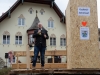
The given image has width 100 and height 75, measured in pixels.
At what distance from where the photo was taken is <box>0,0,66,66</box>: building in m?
29.2

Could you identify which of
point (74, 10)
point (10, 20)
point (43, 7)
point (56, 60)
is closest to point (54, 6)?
point (43, 7)

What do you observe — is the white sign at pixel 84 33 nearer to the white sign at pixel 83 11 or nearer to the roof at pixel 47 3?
the white sign at pixel 83 11

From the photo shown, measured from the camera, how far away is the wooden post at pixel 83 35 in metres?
8.46

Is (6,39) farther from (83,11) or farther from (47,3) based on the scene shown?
(83,11)

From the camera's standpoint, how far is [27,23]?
30312 mm

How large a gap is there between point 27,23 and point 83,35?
871 inches

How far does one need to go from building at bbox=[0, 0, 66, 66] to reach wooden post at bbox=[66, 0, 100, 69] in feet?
65.3

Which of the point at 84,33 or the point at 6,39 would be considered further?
the point at 6,39

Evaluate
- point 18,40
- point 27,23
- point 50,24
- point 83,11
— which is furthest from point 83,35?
point 50,24

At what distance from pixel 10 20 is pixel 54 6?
19.6 ft

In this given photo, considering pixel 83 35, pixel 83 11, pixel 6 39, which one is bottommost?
pixel 83 35

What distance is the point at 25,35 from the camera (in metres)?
29.9

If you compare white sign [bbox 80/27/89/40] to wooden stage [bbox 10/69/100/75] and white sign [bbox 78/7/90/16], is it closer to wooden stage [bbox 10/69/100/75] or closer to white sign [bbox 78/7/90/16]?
white sign [bbox 78/7/90/16]

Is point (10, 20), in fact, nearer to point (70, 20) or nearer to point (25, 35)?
point (25, 35)
